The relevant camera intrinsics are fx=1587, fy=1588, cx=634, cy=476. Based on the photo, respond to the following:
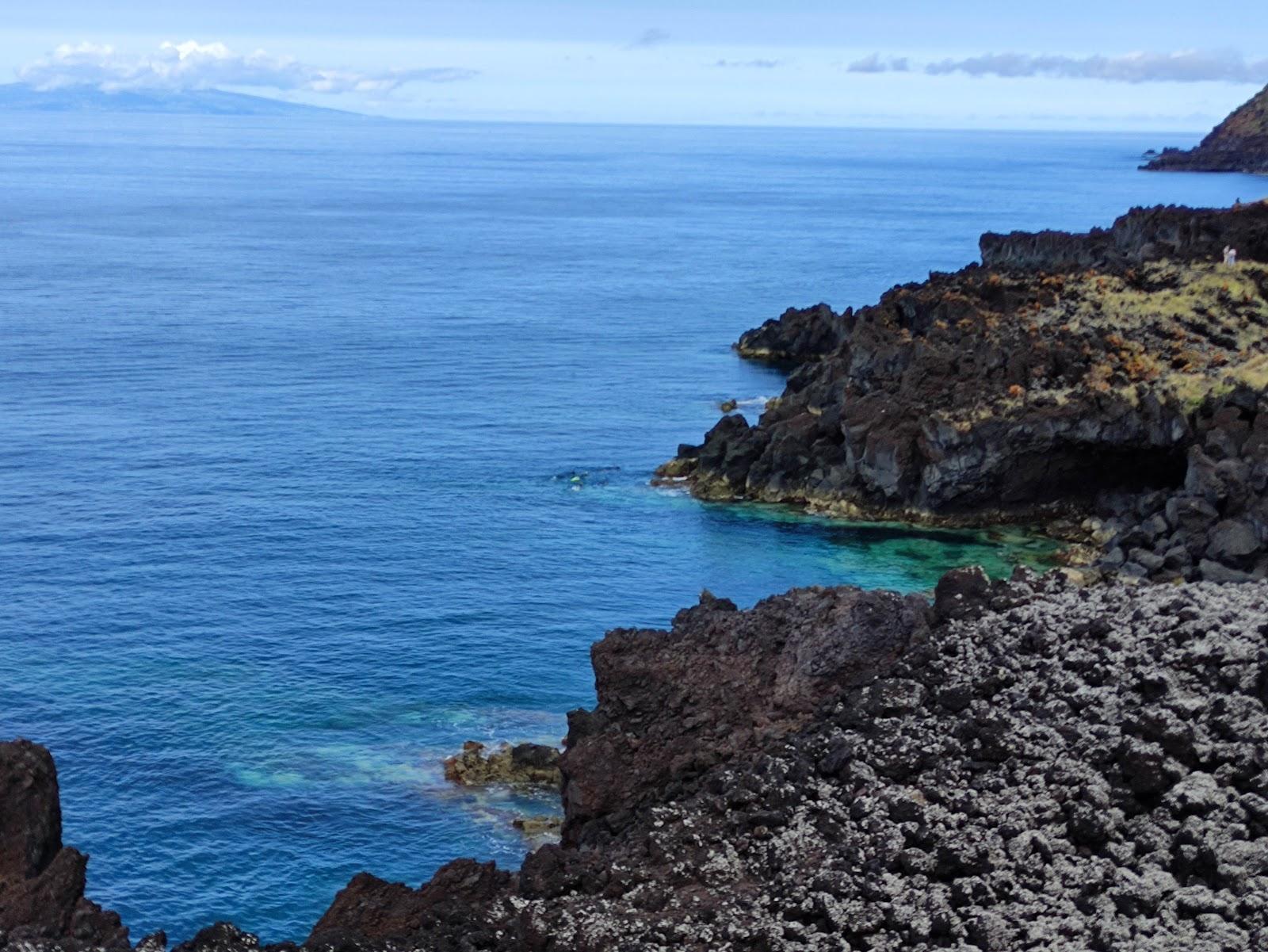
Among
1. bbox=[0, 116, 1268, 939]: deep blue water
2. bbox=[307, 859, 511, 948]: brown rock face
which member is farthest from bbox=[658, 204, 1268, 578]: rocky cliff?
bbox=[307, 859, 511, 948]: brown rock face

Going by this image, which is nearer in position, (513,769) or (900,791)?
(900,791)

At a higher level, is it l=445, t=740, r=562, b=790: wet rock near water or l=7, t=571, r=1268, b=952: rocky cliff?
l=7, t=571, r=1268, b=952: rocky cliff

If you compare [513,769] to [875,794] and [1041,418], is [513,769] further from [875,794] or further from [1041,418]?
[1041,418]

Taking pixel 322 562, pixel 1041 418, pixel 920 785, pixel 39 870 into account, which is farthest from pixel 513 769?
pixel 1041 418

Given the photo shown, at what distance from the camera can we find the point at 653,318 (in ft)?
525

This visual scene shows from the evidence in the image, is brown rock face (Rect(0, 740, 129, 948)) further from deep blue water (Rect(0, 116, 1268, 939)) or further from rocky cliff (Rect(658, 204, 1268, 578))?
rocky cliff (Rect(658, 204, 1268, 578))

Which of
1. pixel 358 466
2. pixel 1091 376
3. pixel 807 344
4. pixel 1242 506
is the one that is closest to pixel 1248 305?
pixel 1091 376

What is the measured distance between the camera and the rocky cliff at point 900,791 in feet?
105

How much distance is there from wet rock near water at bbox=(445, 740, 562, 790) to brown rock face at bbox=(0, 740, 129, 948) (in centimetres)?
1968

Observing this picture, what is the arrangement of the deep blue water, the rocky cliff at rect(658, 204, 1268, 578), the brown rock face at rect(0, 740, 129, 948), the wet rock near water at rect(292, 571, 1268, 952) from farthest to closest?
the rocky cliff at rect(658, 204, 1268, 578) < the deep blue water < the brown rock face at rect(0, 740, 129, 948) < the wet rock near water at rect(292, 571, 1268, 952)

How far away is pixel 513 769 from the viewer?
179 ft

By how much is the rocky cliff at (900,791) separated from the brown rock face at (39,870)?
11 centimetres

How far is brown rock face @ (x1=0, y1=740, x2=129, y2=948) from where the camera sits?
32.6 meters

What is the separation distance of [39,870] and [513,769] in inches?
863
